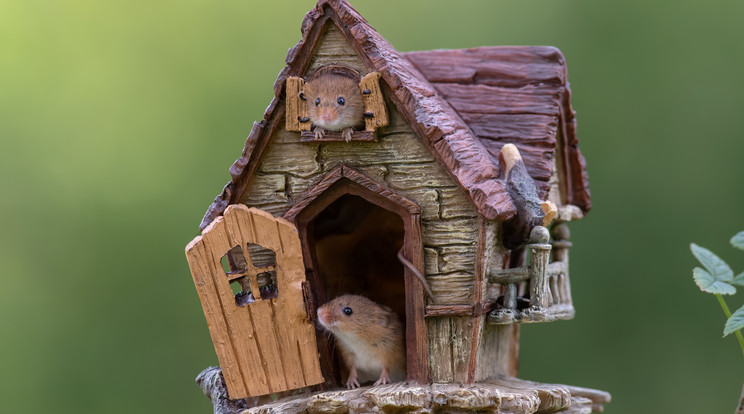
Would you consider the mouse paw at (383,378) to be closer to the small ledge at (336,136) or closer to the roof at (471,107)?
the roof at (471,107)

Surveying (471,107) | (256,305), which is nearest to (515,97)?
(471,107)

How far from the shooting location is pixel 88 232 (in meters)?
5.64

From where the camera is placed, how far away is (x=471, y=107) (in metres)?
3.81

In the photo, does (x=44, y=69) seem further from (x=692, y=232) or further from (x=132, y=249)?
(x=692, y=232)

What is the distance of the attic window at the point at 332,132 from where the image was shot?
3109 mm

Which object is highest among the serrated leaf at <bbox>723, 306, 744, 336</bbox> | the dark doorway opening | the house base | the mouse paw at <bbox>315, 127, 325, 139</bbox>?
the mouse paw at <bbox>315, 127, 325, 139</bbox>

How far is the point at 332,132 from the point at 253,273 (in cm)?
65

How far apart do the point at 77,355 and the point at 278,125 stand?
3244 mm

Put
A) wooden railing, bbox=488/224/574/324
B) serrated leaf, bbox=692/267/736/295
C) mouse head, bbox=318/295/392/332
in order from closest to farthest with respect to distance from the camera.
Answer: wooden railing, bbox=488/224/574/324
mouse head, bbox=318/295/392/332
serrated leaf, bbox=692/267/736/295

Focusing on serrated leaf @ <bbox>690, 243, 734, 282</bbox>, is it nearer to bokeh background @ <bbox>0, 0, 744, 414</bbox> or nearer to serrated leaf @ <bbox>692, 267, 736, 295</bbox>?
serrated leaf @ <bbox>692, 267, 736, 295</bbox>

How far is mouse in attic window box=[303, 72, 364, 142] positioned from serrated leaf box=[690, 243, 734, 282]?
1720 millimetres

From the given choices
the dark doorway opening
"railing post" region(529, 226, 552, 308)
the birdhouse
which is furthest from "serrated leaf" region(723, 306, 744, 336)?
the dark doorway opening

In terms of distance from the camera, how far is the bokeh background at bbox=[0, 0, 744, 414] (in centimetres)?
554

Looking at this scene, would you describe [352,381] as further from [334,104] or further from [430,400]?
[334,104]
